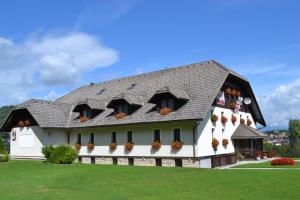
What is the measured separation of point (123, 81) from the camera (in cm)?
3919

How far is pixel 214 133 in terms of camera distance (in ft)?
96.6

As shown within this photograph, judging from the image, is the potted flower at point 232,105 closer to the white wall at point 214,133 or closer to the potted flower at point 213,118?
the white wall at point 214,133

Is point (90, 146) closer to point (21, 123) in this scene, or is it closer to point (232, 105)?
point (21, 123)

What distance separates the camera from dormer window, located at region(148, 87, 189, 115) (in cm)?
2811

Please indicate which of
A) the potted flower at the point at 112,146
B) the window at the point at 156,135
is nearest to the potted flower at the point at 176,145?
the window at the point at 156,135

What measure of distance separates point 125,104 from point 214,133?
776 centimetres

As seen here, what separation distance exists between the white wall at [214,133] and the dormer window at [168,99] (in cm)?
226

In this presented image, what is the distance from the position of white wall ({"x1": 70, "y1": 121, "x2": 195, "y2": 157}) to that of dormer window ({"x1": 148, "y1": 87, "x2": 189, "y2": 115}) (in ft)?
4.03

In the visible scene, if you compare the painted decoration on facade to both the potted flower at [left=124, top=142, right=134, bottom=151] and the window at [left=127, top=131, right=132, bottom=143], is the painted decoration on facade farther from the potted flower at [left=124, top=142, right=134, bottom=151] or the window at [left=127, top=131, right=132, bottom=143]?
the potted flower at [left=124, top=142, right=134, bottom=151]

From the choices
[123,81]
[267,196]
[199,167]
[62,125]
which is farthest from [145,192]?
[123,81]

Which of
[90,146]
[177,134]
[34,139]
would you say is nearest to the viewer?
[177,134]

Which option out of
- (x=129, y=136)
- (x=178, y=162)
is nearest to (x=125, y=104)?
(x=129, y=136)

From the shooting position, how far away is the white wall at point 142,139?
Answer: 27234 millimetres

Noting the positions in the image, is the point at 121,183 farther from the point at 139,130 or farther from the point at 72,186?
the point at 139,130
